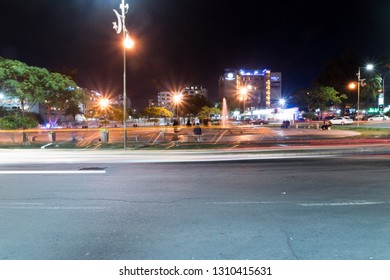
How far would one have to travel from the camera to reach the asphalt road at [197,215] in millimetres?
5527

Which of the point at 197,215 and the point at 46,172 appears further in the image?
the point at 46,172

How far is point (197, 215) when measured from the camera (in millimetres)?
7531

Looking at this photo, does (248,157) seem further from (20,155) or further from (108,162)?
(20,155)

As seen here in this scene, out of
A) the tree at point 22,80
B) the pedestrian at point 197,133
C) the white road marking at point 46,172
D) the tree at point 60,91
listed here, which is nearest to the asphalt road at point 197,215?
the white road marking at point 46,172

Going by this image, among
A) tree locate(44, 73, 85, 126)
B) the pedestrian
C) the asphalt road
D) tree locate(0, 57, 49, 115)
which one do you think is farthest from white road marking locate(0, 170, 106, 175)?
the pedestrian

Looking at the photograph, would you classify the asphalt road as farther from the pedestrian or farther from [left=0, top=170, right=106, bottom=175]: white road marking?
the pedestrian

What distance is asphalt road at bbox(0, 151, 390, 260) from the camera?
5527 mm

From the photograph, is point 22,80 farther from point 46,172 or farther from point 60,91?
point 46,172

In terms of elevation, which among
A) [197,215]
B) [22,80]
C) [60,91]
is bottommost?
[197,215]

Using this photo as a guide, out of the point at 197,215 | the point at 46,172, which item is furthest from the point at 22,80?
the point at 197,215

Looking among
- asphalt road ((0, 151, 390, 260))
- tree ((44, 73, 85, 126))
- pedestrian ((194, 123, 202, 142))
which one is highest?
tree ((44, 73, 85, 126))

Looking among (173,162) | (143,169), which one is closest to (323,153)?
(173,162)

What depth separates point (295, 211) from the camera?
7.76m

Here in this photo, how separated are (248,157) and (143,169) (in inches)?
253
